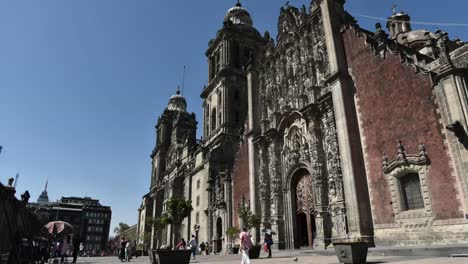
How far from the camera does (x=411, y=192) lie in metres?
16.3

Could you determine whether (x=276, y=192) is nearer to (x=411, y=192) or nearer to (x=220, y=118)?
(x=411, y=192)

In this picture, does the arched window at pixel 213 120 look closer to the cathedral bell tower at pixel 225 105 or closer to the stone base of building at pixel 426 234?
the cathedral bell tower at pixel 225 105

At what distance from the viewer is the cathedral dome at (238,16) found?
53.9 meters

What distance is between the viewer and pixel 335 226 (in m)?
19.6

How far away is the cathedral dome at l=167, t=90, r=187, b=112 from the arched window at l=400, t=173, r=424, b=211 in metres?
60.1

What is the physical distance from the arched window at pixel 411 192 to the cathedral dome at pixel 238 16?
4257cm

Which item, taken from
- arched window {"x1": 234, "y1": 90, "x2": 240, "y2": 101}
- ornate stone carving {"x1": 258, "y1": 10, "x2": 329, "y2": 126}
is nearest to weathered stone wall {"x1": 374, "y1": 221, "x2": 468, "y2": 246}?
ornate stone carving {"x1": 258, "y1": 10, "x2": 329, "y2": 126}

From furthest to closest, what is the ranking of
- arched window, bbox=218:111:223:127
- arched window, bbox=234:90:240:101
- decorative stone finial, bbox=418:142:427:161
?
arched window, bbox=234:90:240:101 → arched window, bbox=218:111:223:127 → decorative stone finial, bbox=418:142:427:161

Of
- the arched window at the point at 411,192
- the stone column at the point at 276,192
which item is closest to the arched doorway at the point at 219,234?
the stone column at the point at 276,192

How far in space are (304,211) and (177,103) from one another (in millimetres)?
54452

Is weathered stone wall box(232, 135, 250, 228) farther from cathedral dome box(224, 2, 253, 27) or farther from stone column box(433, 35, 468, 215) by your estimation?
cathedral dome box(224, 2, 253, 27)

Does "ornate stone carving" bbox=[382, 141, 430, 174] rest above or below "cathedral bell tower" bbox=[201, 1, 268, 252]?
below

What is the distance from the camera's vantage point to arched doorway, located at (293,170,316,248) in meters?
23.1

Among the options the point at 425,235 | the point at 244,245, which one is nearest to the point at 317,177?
the point at 425,235
